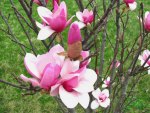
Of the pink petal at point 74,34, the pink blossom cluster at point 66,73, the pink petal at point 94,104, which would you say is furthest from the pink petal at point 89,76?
the pink petal at point 94,104

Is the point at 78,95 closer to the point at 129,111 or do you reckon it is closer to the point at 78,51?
the point at 78,51

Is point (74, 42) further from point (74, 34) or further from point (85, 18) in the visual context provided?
point (85, 18)

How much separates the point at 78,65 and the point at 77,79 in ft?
0.14

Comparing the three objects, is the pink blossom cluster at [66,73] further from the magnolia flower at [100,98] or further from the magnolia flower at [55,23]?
the magnolia flower at [100,98]

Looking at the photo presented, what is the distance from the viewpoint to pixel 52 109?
373 centimetres

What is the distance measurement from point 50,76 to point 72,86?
81 mm

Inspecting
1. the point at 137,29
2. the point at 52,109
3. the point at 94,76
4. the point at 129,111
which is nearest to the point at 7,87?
the point at 52,109

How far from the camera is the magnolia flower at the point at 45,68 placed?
3.03 ft

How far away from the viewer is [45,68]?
37.3 inches

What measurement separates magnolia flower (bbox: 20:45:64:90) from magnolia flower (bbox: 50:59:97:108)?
0.02 meters

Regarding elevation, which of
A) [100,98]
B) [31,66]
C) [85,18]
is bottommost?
[100,98]

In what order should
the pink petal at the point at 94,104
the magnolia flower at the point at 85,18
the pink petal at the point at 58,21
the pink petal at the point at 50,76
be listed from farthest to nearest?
the pink petal at the point at 94,104
the magnolia flower at the point at 85,18
the pink petal at the point at 58,21
the pink petal at the point at 50,76

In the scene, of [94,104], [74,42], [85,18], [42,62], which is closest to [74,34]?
[74,42]

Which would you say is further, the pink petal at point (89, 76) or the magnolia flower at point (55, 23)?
the magnolia flower at point (55, 23)
